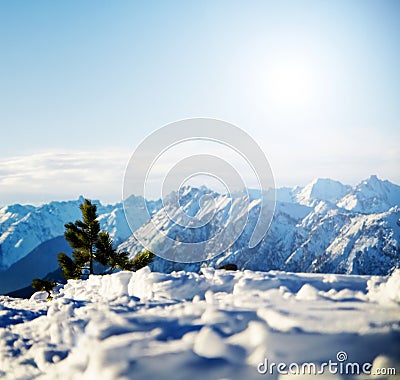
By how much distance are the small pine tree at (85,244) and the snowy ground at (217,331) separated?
661 inches

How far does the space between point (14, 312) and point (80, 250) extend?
1713cm

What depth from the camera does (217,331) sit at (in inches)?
280

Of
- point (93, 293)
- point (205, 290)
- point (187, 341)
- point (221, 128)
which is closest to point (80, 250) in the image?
point (221, 128)

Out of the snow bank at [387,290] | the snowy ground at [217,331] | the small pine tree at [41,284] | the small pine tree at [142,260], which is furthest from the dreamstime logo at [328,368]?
the small pine tree at [41,284]

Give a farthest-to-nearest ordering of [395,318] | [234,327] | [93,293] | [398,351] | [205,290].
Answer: [93,293] → [205,290] → [234,327] → [395,318] → [398,351]

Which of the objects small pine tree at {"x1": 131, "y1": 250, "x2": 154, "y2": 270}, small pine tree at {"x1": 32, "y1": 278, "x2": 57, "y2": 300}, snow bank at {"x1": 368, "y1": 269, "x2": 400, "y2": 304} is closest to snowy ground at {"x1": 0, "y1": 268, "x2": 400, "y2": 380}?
snow bank at {"x1": 368, "y1": 269, "x2": 400, "y2": 304}

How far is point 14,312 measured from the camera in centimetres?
975

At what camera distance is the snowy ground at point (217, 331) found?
21.2ft

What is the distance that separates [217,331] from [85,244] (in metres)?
20.8

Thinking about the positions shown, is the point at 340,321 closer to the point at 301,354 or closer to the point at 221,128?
the point at 301,354

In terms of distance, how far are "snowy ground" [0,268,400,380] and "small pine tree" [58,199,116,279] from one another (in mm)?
16777

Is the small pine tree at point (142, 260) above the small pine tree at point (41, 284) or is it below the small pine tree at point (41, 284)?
above

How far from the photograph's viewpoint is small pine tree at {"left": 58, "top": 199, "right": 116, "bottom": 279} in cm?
2611

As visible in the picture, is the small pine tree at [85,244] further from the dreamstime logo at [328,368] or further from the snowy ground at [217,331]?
the dreamstime logo at [328,368]
